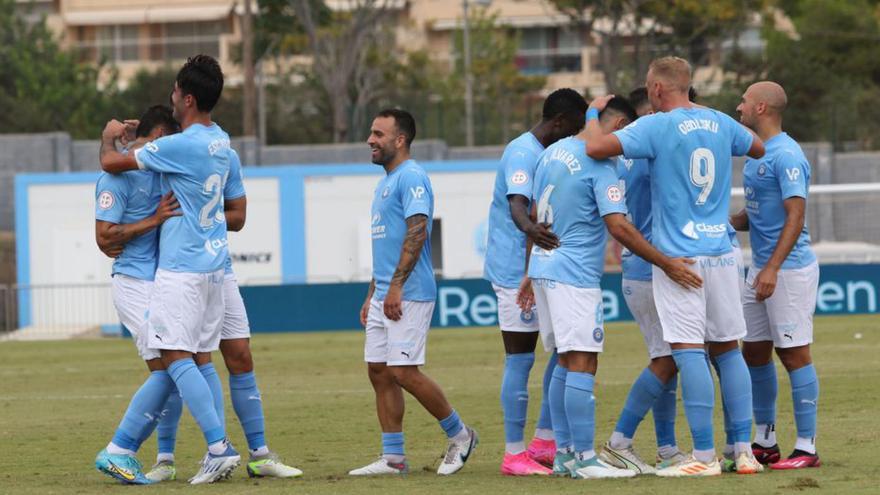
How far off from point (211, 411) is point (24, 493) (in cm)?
116

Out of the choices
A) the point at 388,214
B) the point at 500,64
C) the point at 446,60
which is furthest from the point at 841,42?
the point at 388,214

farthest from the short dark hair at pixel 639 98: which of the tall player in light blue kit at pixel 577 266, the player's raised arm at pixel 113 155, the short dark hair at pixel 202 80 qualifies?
the player's raised arm at pixel 113 155

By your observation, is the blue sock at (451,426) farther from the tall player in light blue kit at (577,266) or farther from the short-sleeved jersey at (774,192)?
the short-sleeved jersey at (774,192)

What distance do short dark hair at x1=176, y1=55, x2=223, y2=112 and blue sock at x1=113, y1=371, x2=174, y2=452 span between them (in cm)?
167

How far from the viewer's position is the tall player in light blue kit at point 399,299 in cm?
1003

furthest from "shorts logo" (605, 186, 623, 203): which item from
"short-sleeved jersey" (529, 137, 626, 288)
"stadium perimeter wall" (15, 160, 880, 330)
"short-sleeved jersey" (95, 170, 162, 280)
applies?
"stadium perimeter wall" (15, 160, 880, 330)

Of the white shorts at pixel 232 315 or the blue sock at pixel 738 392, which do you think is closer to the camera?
the blue sock at pixel 738 392

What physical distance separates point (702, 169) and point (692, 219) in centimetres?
29

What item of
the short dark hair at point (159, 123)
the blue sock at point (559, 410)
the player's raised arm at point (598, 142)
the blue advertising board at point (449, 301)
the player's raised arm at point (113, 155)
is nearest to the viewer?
the player's raised arm at point (598, 142)

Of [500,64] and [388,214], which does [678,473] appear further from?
[500,64]

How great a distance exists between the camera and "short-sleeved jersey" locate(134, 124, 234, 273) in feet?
31.7

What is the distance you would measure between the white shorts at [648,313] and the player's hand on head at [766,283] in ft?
2.04

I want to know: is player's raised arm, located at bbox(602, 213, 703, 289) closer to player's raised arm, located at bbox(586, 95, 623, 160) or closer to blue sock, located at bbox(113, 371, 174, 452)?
player's raised arm, located at bbox(586, 95, 623, 160)

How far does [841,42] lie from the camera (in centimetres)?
6003
